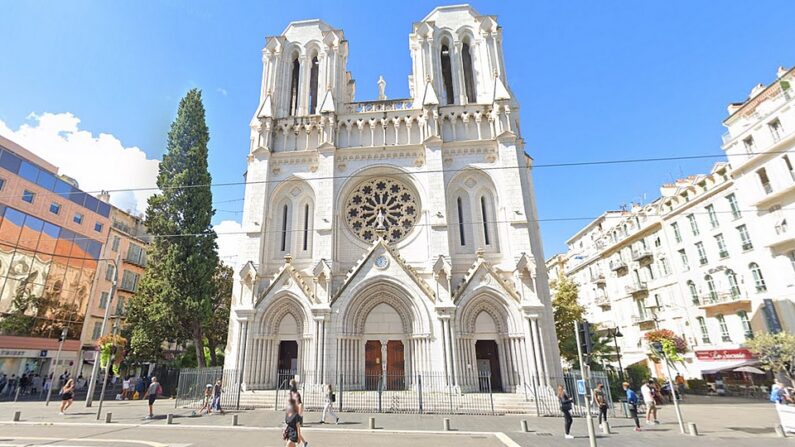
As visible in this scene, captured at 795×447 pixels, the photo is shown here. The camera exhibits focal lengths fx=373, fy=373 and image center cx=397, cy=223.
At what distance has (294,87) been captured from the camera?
27.9m

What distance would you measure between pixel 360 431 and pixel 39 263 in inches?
1122

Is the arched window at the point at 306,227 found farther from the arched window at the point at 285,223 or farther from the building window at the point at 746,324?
the building window at the point at 746,324

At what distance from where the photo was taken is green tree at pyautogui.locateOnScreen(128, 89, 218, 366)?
22.2 metres

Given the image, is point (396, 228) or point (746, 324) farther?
point (746, 324)

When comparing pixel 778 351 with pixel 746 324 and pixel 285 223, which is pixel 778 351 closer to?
pixel 746 324

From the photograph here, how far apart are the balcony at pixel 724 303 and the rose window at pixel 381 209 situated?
21.4m

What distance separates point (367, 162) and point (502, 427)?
53.9 feet

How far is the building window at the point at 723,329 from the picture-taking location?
82.2 feet

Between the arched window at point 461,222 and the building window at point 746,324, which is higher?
the arched window at point 461,222

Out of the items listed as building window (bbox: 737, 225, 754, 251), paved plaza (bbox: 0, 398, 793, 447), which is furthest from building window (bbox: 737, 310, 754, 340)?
paved plaza (bbox: 0, 398, 793, 447)

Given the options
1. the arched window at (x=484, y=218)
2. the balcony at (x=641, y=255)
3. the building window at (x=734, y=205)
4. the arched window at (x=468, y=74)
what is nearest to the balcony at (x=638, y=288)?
the balcony at (x=641, y=255)

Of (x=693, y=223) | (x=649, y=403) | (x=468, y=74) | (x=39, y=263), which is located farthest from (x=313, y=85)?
(x=693, y=223)

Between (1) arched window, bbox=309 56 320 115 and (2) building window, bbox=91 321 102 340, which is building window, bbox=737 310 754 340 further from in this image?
(2) building window, bbox=91 321 102 340

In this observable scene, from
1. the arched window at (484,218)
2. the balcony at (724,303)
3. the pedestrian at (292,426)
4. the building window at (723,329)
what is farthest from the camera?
the building window at (723,329)
